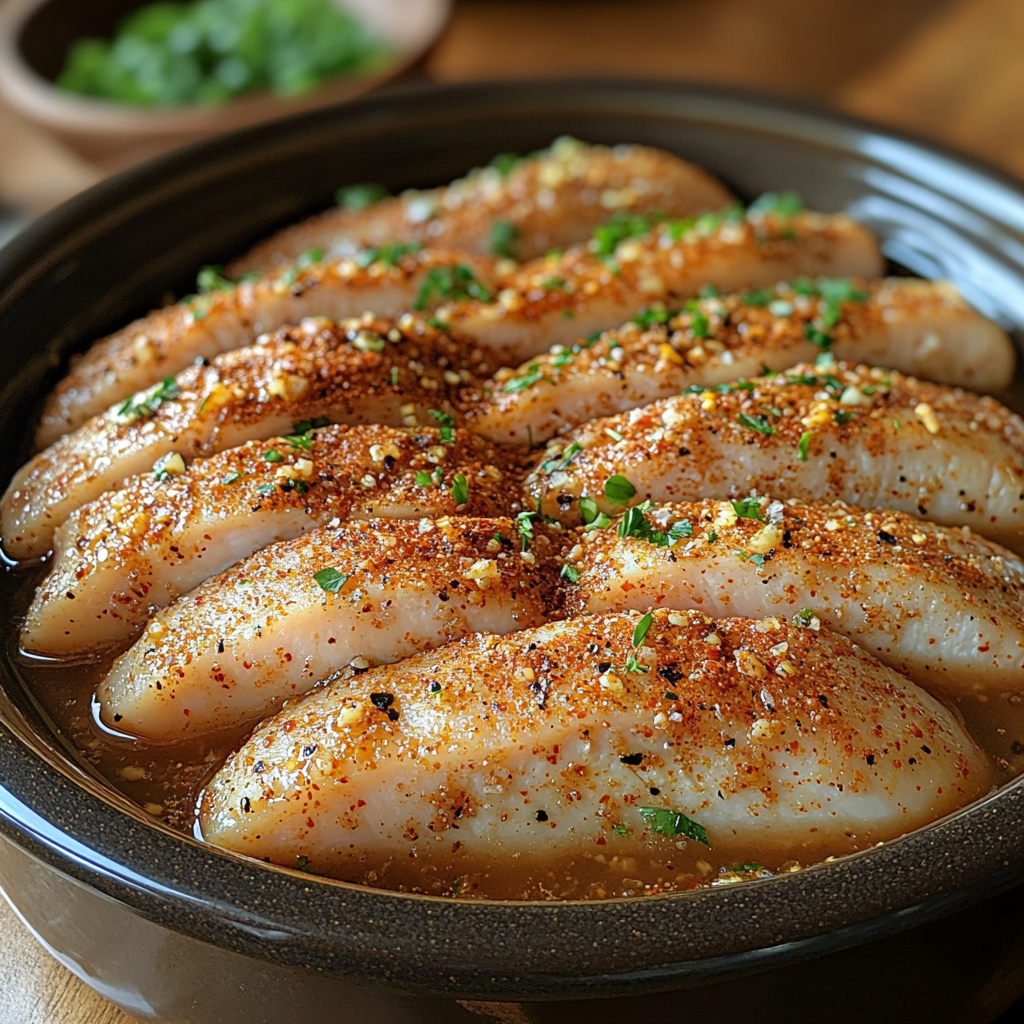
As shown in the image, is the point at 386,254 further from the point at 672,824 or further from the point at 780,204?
the point at 672,824

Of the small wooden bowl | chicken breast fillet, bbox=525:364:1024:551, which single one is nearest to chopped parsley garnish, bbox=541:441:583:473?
chicken breast fillet, bbox=525:364:1024:551

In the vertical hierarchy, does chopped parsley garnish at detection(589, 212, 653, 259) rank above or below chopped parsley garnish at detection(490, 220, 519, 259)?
above

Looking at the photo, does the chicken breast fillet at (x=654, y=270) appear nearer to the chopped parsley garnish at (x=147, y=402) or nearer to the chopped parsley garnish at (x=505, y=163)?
the chopped parsley garnish at (x=505, y=163)

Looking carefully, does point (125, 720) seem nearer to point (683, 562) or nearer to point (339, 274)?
point (683, 562)

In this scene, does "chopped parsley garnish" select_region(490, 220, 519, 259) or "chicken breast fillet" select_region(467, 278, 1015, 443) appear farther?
"chopped parsley garnish" select_region(490, 220, 519, 259)

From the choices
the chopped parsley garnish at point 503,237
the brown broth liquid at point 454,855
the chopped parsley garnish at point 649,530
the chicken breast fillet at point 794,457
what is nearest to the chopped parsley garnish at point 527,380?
the chicken breast fillet at point 794,457

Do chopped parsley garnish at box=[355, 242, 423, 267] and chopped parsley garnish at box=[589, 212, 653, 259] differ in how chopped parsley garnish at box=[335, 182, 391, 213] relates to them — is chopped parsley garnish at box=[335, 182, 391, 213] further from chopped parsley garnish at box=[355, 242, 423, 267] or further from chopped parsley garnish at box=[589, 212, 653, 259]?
chopped parsley garnish at box=[589, 212, 653, 259]

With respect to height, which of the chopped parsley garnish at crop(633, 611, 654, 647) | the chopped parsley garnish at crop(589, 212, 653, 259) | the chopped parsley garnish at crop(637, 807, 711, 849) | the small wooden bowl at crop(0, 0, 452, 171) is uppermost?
the chopped parsley garnish at crop(589, 212, 653, 259)
